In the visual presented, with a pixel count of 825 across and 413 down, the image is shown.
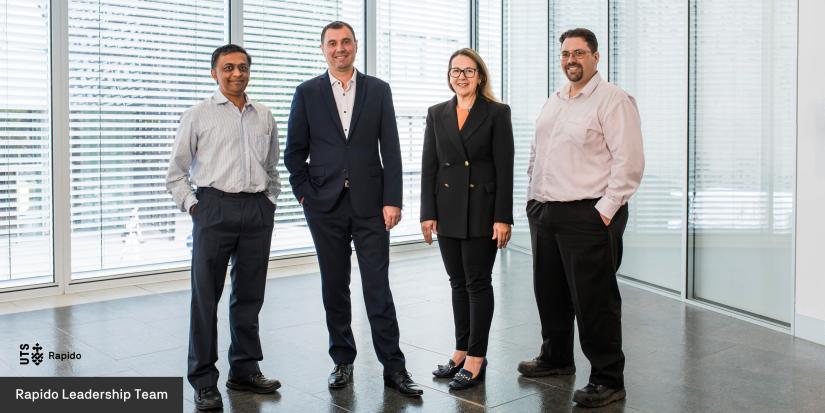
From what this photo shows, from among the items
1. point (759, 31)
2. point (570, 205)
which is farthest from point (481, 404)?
point (759, 31)

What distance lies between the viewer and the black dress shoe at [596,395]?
362cm

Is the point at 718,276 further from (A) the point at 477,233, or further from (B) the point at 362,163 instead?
(B) the point at 362,163

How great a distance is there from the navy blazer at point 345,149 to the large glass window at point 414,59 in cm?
450

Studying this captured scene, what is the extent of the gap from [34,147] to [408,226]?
3872 millimetres

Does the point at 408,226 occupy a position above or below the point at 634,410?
above

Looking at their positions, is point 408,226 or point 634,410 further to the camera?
point 408,226

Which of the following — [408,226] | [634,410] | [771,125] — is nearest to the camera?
[634,410]

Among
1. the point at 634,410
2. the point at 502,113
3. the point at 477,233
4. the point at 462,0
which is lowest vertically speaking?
the point at 634,410

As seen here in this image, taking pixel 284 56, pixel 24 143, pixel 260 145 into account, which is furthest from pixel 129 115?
pixel 260 145

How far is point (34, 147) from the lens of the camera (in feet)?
19.6

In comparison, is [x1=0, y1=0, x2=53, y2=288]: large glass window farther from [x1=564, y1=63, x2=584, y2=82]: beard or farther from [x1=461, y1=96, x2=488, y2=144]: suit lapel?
[x1=564, y1=63, x2=584, y2=82]: beard

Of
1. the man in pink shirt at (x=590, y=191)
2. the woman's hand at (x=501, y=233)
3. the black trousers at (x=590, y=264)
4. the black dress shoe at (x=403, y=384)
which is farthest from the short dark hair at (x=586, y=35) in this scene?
the black dress shoe at (x=403, y=384)

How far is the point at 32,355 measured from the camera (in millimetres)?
4430

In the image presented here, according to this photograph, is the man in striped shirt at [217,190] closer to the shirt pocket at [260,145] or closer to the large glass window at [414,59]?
the shirt pocket at [260,145]
